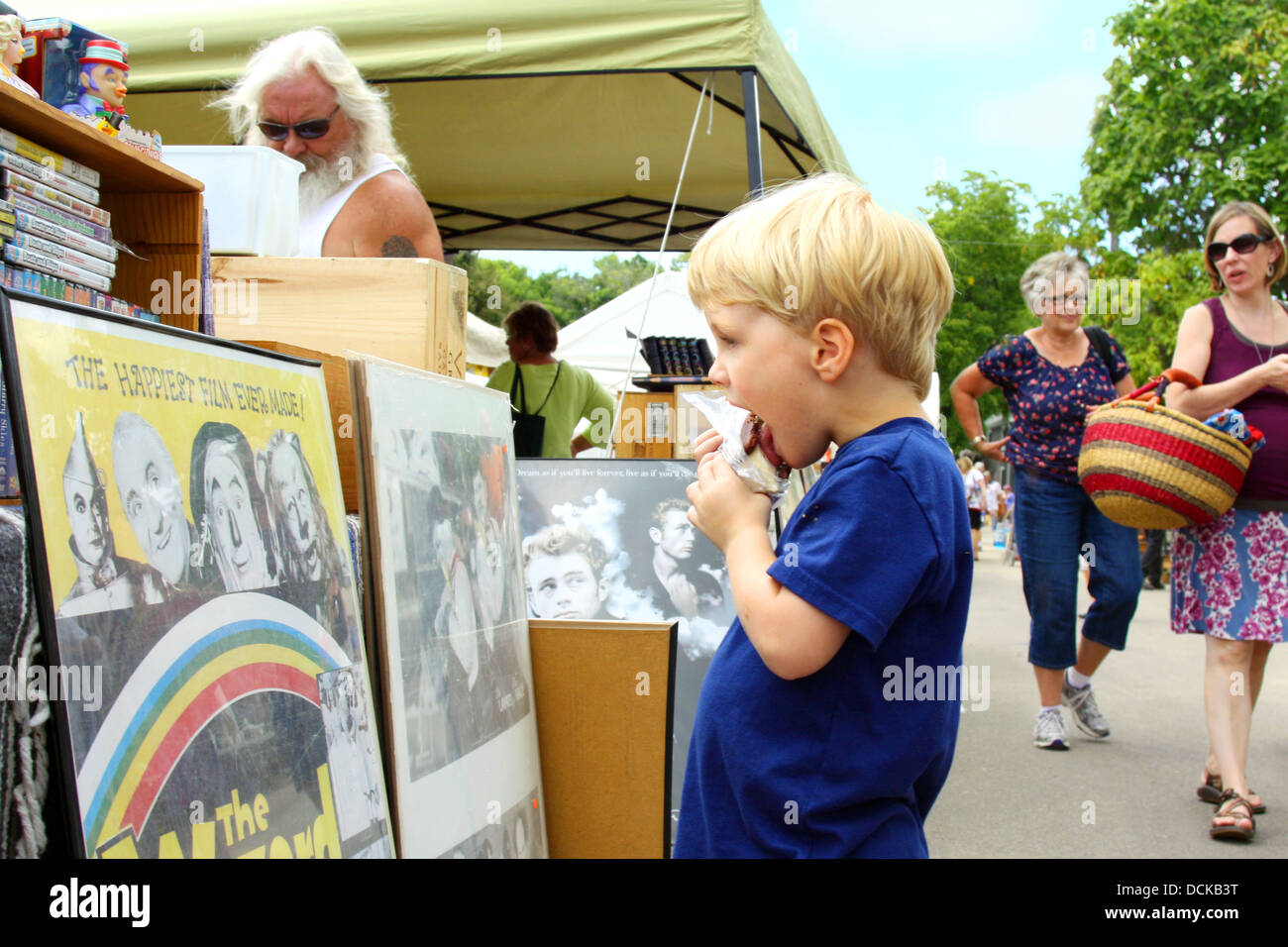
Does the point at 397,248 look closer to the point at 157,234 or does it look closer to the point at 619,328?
the point at 157,234

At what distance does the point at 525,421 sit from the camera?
256 inches

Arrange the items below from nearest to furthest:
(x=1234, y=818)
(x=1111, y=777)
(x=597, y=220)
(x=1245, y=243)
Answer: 1. (x=1234, y=818)
2. (x=1245, y=243)
3. (x=1111, y=777)
4. (x=597, y=220)

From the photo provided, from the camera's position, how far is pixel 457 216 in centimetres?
825

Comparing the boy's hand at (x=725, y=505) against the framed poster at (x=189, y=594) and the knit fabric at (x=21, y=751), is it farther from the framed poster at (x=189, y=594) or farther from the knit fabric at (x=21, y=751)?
the knit fabric at (x=21, y=751)

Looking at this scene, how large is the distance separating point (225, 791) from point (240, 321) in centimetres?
175

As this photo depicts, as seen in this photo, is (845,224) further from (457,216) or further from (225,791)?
(457,216)

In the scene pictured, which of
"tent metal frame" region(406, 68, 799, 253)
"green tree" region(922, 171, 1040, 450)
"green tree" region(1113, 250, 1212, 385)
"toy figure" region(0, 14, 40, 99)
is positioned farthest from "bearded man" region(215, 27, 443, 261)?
"green tree" region(922, 171, 1040, 450)

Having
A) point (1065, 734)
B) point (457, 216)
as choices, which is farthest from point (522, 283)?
point (1065, 734)

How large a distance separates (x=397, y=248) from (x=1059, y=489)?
318 centimetres

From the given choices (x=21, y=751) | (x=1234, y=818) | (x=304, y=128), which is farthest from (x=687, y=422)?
(x=21, y=751)

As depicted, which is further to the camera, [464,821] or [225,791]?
[464,821]

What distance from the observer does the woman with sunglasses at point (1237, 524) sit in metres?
4.03

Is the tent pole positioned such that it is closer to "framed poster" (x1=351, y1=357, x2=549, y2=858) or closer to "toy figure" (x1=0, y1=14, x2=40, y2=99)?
"framed poster" (x1=351, y1=357, x2=549, y2=858)

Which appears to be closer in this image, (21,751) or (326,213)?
(21,751)
